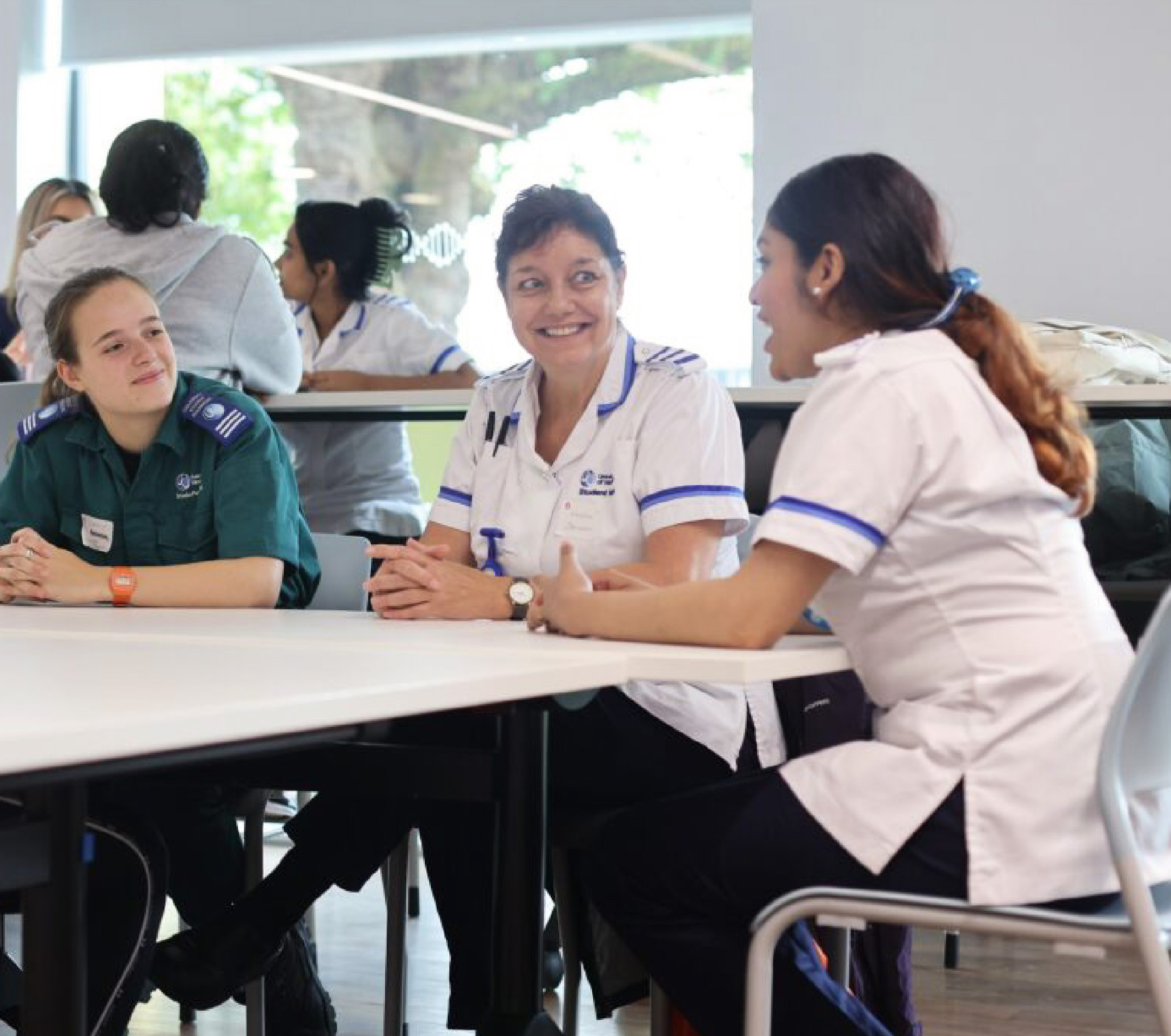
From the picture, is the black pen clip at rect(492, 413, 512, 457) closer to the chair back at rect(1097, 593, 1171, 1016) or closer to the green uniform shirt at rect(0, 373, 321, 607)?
the green uniform shirt at rect(0, 373, 321, 607)

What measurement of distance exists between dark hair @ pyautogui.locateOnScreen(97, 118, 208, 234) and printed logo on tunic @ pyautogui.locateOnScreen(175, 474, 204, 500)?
1.18 metres

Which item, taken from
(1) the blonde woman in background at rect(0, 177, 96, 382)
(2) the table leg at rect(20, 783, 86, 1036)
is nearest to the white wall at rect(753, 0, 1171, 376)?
(1) the blonde woman in background at rect(0, 177, 96, 382)

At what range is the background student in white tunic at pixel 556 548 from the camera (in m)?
2.08

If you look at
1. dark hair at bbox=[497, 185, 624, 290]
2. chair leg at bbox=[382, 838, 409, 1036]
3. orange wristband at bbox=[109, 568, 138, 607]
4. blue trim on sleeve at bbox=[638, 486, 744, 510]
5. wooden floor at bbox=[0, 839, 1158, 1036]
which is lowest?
wooden floor at bbox=[0, 839, 1158, 1036]

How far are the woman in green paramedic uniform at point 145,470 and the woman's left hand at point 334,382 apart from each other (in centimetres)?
161

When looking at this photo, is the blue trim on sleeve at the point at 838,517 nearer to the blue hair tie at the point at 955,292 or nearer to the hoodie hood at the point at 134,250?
the blue hair tie at the point at 955,292

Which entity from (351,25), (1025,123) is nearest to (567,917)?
(1025,123)

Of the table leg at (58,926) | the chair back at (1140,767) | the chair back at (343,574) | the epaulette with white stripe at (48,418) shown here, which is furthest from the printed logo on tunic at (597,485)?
the table leg at (58,926)

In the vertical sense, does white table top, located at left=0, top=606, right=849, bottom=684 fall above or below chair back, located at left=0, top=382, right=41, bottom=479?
below

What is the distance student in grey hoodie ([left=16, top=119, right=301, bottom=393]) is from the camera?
3500mm

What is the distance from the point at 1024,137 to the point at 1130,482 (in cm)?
163

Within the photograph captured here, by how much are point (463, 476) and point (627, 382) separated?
290 millimetres

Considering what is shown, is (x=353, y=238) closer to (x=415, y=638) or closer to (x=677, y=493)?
(x=677, y=493)

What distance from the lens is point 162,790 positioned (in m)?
2.34
